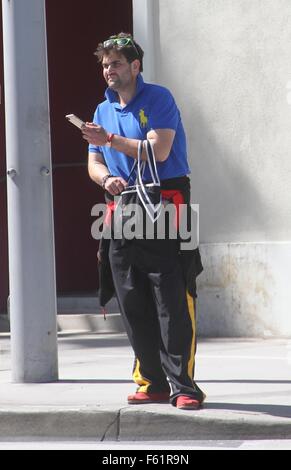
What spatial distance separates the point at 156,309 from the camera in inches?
260

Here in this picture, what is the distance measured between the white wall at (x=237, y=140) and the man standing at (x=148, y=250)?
121 inches

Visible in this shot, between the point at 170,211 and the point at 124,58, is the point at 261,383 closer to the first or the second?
the point at 170,211

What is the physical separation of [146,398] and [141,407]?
19 cm

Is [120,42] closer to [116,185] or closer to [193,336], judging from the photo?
[116,185]

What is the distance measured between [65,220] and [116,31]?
212 cm

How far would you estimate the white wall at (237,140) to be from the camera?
9539 millimetres

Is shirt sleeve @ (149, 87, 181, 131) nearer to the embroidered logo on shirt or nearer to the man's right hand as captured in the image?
the embroidered logo on shirt

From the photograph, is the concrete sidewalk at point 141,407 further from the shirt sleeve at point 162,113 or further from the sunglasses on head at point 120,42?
the sunglasses on head at point 120,42

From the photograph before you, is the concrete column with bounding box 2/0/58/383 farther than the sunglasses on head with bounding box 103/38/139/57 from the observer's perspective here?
Yes

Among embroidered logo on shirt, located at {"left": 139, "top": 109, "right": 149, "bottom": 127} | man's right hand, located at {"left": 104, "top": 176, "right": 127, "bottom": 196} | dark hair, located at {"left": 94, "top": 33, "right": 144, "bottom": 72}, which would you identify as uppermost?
dark hair, located at {"left": 94, "top": 33, "right": 144, "bottom": 72}

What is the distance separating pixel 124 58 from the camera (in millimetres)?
6539

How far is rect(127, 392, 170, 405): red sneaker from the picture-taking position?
6594mm

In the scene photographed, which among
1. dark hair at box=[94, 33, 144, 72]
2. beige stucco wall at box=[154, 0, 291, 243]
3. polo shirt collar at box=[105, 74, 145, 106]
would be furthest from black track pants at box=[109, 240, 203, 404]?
beige stucco wall at box=[154, 0, 291, 243]

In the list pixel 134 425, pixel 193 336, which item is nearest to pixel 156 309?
pixel 193 336
